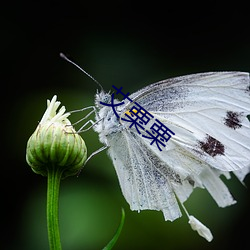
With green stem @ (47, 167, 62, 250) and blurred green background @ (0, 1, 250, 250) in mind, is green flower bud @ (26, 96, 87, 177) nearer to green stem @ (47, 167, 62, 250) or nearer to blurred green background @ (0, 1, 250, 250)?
green stem @ (47, 167, 62, 250)

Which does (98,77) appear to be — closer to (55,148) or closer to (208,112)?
(208,112)

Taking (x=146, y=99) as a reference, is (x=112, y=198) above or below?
below

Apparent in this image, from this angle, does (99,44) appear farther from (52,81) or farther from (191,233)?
(191,233)

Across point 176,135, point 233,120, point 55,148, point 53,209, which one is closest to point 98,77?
point 176,135

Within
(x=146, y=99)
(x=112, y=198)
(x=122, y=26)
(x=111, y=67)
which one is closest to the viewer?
(x=146, y=99)

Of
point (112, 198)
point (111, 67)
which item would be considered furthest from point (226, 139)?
point (111, 67)

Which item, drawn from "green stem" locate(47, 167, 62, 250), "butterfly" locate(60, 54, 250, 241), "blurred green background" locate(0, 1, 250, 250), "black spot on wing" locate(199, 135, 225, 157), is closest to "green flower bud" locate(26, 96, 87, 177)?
"green stem" locate(47, 167, 62, 250)
